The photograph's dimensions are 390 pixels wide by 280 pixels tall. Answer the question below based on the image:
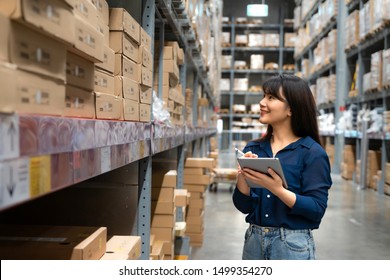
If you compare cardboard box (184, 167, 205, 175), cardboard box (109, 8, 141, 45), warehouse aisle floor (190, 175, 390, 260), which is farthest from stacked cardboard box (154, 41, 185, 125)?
warehouse aisle floor (190, 175, 390, 260)

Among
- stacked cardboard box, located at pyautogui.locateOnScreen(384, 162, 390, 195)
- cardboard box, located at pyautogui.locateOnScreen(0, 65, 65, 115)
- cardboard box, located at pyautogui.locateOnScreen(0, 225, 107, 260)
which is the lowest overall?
stacked cardboard box, located at pyautogui.locateOnScreen(384, 162, 390, 195)

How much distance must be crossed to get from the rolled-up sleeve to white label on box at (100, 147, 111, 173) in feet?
2.74

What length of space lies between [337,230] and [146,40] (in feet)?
13.1

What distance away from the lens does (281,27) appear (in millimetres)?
20000

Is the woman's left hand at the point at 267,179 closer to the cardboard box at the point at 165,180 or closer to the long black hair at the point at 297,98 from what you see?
the long black hair at the point at 297,98

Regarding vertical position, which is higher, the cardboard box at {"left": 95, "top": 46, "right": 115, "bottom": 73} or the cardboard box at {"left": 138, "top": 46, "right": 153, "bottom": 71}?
the cardboard box at {"left": 138, "top": 46, "right": 153, "bottom": 71}

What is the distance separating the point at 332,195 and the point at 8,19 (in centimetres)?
793

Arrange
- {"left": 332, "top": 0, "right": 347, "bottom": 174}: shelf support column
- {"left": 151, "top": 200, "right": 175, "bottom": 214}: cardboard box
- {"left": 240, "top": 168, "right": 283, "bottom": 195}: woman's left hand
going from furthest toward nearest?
{"left": 332, "top": 0, "right": 347, "bottom": 174}: shelf support column, {"left": 151, "top": 200, "right": 175, "bottom": 214}: cardboard box, {"left": 240, "top": 168, "right": 283, "bottom": 195}: woman's left hand

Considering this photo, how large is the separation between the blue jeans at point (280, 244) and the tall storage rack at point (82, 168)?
558mm

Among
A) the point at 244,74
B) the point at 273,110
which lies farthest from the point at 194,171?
the point at 244,74

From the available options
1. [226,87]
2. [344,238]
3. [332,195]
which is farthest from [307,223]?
[226,87]

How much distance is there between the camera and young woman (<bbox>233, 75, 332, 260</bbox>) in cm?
196

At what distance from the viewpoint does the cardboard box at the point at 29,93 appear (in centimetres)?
80

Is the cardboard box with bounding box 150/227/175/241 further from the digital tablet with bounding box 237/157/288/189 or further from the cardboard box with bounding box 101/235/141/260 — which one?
the digital tablet with bounding box 237/157/288/189
